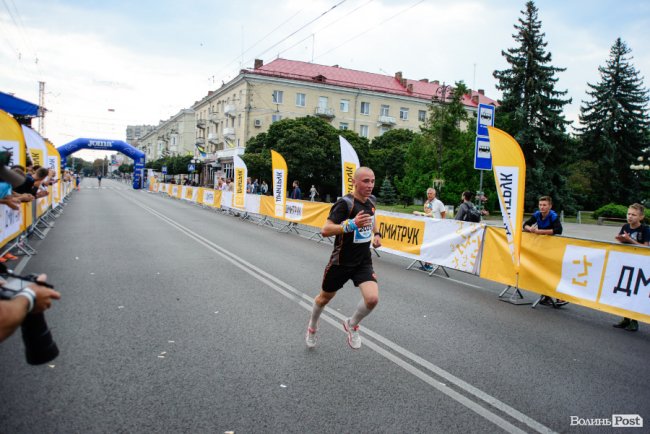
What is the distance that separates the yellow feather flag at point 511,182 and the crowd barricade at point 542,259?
0.29 m

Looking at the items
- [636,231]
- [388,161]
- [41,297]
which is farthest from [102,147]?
[41,297]

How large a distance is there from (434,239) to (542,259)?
2.94 m

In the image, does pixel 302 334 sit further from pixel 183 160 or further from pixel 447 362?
pixel 183 160

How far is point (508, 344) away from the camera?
5395mm

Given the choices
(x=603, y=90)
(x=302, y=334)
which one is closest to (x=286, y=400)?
(x=302, y=334)

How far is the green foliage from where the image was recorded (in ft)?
140

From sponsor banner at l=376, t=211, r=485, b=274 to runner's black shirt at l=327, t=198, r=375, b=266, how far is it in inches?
150

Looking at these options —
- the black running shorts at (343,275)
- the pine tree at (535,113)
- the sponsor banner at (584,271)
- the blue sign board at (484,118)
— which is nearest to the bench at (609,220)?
the pine tree at (535,113)

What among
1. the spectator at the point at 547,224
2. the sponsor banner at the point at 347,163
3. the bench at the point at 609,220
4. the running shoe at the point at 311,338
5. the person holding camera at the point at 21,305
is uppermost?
the sponsor banner at the point at 347,163

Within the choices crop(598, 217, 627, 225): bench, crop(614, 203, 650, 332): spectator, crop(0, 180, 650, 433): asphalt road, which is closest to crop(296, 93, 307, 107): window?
crop(598, 217, 627, 225): bench

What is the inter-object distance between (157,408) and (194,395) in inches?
12.5

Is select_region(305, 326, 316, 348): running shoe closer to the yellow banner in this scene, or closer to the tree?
the yellow banner

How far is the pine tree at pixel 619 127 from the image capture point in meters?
44.2

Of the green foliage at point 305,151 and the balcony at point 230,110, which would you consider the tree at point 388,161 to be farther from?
the balcony at point 230,110
